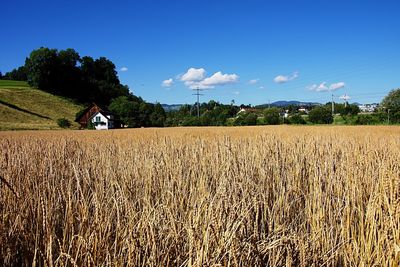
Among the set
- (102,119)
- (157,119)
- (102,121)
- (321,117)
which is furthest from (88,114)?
(321,117)

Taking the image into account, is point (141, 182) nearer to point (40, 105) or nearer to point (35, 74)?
point (40, 105)

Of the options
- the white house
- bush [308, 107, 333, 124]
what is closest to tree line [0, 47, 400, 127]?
bush [308, 107, 333, 124]

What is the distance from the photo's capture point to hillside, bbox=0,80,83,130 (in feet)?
156

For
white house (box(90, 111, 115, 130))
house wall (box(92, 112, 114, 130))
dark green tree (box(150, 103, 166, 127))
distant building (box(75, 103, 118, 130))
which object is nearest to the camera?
distant building (box(75, 103, 118, 130))

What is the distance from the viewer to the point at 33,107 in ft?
187

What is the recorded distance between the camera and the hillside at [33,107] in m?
47.5

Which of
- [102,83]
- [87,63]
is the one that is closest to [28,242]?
[102,83]

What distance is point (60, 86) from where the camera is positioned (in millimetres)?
73125

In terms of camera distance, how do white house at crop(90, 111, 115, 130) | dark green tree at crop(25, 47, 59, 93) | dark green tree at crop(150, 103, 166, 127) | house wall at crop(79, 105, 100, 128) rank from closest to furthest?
house wall at crop(79, 105, 100, 128)
white house at crop(90, 111, 115, 130)
dark green tree at crop(150, 103, 166, 127)
dark green tree at crop(25, 47, 59, 93)

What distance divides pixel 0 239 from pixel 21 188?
1.16 meters

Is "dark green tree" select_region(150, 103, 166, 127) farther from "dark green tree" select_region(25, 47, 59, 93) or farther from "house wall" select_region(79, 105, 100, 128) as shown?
"dark green tree" select_region(25, 47, 59, 93)

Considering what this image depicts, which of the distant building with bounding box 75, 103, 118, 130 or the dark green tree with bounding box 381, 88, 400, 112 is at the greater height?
the dark green tree with bounding box 381, 88, 400, 112

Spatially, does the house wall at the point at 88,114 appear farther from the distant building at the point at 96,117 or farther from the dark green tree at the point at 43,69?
the dark green tree at the point at 43,69

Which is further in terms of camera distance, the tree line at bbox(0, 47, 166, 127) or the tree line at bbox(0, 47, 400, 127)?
the tree line at bbox(0, 47, 166, 127)
